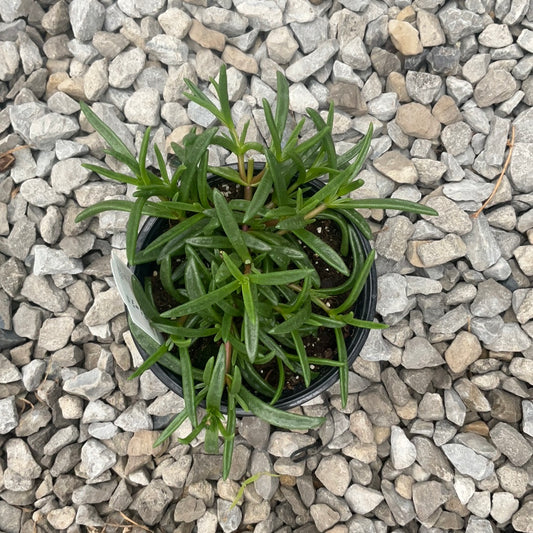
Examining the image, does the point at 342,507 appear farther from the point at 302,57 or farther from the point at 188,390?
the point at 302,57

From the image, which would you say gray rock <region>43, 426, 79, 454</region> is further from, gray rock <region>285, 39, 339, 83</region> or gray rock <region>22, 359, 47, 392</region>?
gray rock <region>285, 39, 339, 83</region>

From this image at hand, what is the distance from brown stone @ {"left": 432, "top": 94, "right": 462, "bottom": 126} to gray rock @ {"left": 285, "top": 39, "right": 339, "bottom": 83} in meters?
0.38

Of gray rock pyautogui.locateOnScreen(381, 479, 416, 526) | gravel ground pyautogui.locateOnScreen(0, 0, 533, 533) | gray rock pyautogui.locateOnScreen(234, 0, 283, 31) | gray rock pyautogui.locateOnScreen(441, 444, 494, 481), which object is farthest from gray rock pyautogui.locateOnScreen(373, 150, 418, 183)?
gray rock pyautogui.locateOnScreen(381, 479, 416, 526)

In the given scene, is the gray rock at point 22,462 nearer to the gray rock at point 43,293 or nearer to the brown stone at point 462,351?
the gray rock at point 43,293

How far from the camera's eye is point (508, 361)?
5.52 ft

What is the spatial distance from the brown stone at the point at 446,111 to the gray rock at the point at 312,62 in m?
0.38

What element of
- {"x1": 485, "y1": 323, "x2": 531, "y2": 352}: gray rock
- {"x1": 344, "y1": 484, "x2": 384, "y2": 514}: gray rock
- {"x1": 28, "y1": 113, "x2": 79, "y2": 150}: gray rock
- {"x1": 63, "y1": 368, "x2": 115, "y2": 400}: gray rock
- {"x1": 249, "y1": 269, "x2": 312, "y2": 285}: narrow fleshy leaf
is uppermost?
{"x1": 249, "y1": 269, "x2": 312, "y2": 285}: narrow fleshy leaf

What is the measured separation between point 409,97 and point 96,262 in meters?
1.13

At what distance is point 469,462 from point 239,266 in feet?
3.19

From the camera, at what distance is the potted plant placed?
1.13 metres

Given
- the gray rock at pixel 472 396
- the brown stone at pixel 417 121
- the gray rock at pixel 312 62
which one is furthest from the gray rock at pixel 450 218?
the gray rock at pixel 312 62

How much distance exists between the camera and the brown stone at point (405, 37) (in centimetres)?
174

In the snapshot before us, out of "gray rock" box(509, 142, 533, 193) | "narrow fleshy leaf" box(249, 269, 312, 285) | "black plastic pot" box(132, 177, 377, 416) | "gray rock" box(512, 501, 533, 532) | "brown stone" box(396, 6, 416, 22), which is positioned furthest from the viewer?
"brown stone" box(396, 6, 416, 22)

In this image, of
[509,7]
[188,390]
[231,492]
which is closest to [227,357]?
[188,390]
